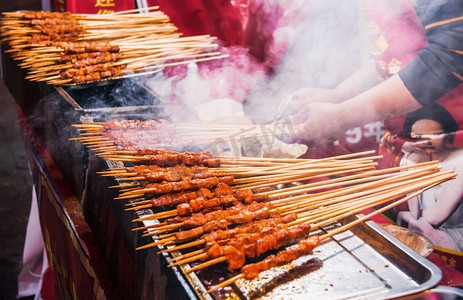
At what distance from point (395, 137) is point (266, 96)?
1.83m

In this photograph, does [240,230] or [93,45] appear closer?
[240,230]

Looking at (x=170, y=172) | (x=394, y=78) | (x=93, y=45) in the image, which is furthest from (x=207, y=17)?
(x=170, y=172)

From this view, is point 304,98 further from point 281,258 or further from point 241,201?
point 281,258

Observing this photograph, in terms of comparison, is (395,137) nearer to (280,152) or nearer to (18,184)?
(280,152)

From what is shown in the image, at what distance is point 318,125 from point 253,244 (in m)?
1.83

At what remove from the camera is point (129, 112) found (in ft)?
10.4

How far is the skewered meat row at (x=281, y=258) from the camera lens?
1562 millimetres

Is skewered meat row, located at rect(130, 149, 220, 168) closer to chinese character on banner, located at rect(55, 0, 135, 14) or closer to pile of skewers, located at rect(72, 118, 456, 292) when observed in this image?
pile of skewers, located at rect(72, 118, 456, 292)

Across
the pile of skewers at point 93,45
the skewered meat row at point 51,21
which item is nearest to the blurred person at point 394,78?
the pile of skewers at point 93,45

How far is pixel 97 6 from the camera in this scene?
5285 millimetres

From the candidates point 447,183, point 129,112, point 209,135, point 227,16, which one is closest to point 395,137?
point 447,183

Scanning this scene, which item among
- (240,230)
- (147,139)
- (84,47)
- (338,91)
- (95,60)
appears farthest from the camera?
(84,47)

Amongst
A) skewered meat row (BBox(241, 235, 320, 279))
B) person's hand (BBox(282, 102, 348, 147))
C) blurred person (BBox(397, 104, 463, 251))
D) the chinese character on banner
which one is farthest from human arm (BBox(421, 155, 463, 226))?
the chinese character on banner

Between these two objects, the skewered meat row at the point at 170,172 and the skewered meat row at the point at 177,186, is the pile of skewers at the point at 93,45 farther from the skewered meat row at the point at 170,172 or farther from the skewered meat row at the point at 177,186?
the skewered meat row at the point at 177,186
